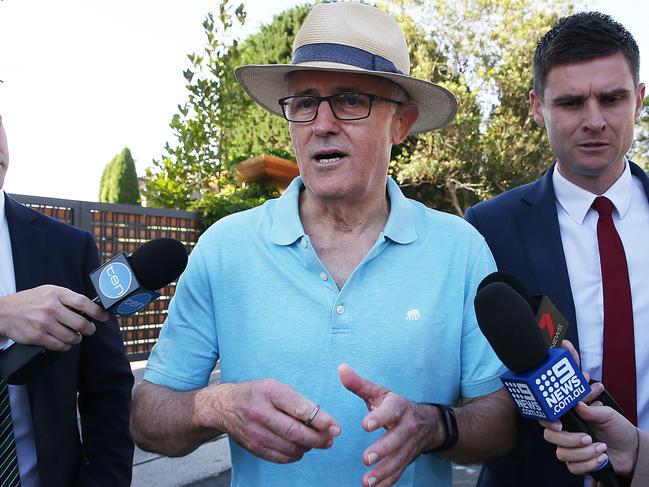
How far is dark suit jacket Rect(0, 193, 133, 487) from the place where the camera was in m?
2.20

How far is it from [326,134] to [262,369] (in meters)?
0.80

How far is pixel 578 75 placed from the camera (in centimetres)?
245

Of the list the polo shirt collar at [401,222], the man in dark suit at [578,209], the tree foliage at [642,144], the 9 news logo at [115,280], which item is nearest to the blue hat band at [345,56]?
the polo shirt collar at [401,222]

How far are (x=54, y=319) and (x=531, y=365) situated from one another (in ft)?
3.96

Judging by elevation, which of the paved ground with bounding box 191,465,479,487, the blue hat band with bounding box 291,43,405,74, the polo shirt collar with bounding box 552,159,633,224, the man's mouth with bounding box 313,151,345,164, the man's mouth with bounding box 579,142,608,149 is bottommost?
the paved ground with bounding box 191,465,479,487

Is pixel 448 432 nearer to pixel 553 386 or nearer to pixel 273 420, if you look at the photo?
pixel 553 386

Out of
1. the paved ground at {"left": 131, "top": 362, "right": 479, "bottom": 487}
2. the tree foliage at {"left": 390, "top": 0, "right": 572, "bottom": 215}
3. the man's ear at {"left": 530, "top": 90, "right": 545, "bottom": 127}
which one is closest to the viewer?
the man's ear at {"left": 530, "top": 90, "right": 545, "bottom": 127}

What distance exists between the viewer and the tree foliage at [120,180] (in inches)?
1113

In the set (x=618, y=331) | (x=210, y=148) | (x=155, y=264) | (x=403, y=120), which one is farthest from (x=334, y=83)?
(x=210, y=148)

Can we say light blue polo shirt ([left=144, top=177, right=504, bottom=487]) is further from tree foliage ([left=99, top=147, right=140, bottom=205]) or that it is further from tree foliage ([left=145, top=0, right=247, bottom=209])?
tree foliage ([left=99, top=147, right=140, bottom=205])

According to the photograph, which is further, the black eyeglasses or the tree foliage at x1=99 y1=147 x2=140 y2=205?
the tree foliage at x1=99 y1=147 x2=140 y2=205

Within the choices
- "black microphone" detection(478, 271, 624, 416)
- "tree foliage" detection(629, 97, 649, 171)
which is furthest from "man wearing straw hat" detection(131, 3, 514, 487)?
"tree foliage" detection(629, 97, 649, 171)

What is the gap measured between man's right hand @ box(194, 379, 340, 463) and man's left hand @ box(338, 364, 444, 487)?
97mm

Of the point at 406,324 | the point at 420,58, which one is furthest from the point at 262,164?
the point at 420,58
